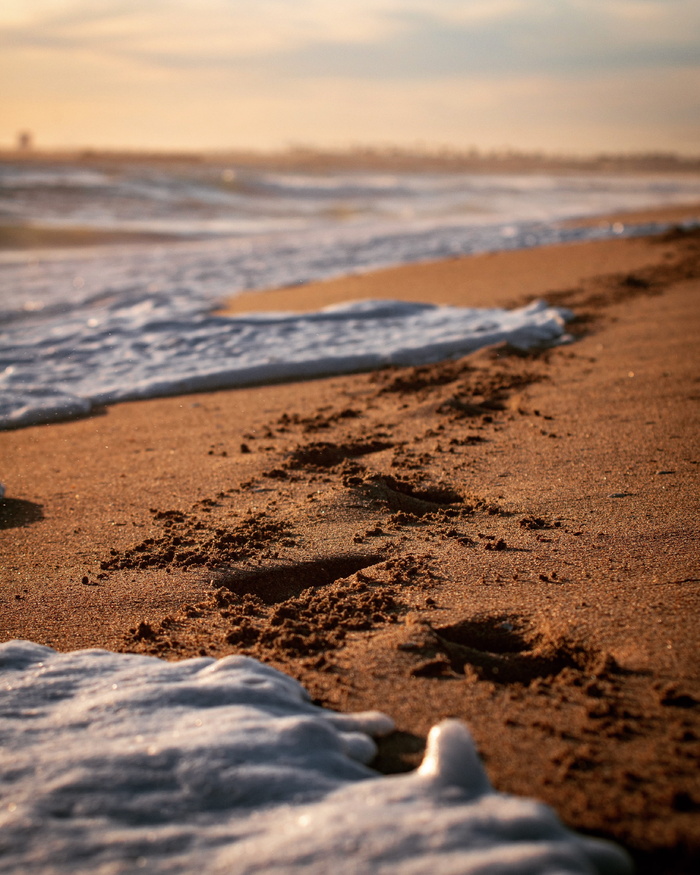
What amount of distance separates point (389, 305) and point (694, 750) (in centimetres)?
489

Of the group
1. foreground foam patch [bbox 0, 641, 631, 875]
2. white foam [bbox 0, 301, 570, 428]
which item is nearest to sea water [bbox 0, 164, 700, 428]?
white foam [bbox 0, 301, 570, 428]

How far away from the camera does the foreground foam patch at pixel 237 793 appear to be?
117 centimetres

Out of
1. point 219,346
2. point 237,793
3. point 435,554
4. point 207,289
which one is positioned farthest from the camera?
point 207,289

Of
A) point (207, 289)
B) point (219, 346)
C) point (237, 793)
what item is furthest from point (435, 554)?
point (207, 289)

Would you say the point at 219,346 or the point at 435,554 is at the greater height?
the point at 219,346

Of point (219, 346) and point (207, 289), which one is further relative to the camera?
point (207, 289)

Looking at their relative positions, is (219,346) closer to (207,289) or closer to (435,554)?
(207,289)

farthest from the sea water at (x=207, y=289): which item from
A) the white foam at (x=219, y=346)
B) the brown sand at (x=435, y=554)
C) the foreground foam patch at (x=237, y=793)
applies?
the foreground foam patch at (x=237, y=793)

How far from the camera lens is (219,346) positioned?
17.1 feet

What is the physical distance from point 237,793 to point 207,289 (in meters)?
7.08

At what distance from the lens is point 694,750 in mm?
1366

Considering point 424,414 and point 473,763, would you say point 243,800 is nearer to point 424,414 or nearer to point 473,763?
point 473,763

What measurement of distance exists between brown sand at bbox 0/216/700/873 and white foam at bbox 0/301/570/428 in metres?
0.34

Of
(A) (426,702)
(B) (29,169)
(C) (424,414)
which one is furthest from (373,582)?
(B) (29,169)
